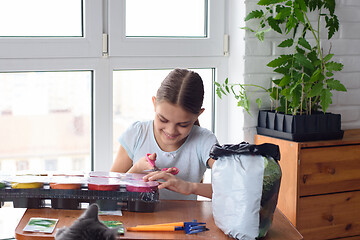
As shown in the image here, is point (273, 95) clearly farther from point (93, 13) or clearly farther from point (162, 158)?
point (93, 13)

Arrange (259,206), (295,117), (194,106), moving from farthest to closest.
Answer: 1. (295,117)
2. (194,106)
3. (259,206)

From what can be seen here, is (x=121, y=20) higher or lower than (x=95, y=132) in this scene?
higher

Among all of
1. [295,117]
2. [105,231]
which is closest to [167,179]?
[105,231]

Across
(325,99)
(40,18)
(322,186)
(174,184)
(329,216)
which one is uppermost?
(40,18)

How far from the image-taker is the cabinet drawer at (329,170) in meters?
2.09

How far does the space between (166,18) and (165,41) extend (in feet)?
0.36

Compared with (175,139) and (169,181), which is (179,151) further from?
(169,181)

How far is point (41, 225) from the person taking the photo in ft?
4.22

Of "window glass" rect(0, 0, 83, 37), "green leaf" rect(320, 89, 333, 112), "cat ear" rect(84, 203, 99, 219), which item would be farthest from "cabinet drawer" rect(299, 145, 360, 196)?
"cat ear" rect(84, 203, 99, 219)

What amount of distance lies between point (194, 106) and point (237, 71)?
26.6 inches

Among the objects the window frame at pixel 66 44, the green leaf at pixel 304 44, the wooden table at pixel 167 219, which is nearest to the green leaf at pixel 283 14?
the green leaf at pixel 304 44

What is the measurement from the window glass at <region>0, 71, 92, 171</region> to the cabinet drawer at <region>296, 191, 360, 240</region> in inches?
37.1

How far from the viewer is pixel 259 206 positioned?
4.21ft

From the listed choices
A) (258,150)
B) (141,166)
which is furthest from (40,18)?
(258,150)
